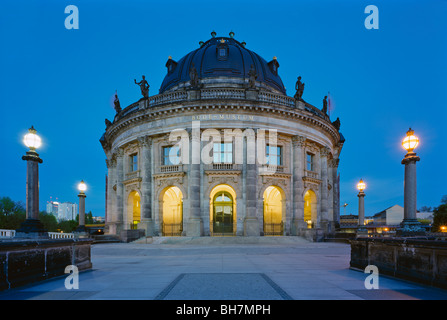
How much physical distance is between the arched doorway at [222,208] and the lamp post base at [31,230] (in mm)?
18302

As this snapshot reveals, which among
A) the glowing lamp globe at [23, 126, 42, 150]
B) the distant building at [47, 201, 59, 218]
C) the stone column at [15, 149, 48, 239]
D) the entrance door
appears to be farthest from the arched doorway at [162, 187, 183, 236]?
the distant building at [47, 201, 59, 218]

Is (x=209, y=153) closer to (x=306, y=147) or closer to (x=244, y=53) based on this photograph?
(x=306, y=147)

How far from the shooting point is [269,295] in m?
5.76

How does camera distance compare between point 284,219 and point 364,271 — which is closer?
point 364,271

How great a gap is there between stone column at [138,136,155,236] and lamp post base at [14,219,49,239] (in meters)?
16.8

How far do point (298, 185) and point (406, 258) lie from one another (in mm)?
21206

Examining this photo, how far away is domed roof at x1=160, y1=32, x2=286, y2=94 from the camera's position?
34500 mm

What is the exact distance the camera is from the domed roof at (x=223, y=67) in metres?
34.5

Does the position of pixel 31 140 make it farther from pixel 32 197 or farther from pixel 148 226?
pixel 148 226

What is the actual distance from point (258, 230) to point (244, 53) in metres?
24.0

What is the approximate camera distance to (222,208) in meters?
29.3

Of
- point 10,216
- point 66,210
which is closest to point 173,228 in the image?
point 10,216

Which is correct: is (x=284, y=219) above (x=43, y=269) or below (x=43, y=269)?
below
